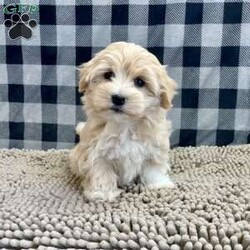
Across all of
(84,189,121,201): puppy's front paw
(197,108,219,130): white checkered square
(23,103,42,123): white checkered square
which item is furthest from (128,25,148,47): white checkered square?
(84,189,121,201): puppy's front paw

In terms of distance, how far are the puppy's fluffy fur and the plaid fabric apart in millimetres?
426

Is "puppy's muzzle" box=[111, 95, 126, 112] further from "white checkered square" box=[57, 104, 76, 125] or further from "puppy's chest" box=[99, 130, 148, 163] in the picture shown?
"white checkered square" box=[57, 104, 76, 125]

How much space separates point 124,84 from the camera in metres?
1.39

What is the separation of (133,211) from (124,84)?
1.17ft

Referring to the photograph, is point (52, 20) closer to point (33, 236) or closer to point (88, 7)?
point (88, 7)

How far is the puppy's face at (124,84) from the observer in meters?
1.36

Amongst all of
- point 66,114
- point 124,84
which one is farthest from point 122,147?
point 66,114

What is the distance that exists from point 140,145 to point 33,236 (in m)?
0.48

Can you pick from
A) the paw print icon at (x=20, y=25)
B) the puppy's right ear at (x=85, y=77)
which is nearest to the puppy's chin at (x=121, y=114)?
the puppy's right ear at (x=85, y=77)

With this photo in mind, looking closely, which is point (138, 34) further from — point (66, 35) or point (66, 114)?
point (66, 114)

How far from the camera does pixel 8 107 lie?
1.98 m

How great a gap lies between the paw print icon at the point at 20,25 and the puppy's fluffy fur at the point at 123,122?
0.53 metres

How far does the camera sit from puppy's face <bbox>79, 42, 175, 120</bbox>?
136cm

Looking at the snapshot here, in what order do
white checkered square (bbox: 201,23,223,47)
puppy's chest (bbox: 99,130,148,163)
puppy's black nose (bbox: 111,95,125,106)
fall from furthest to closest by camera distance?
1. white checkered square (bbox: 201,23,223,47)
2. puppy's chest (bbox: 99,130,148,163)
3. puppy's black nose (bbox: 111,95,125,106)
